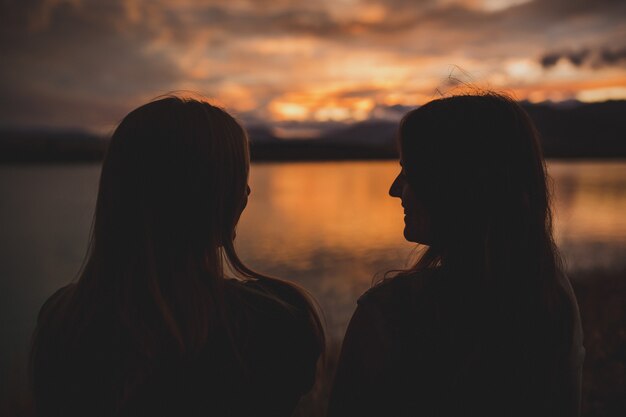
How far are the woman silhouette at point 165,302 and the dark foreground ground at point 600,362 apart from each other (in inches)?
139

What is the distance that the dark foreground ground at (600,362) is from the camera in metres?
5.80

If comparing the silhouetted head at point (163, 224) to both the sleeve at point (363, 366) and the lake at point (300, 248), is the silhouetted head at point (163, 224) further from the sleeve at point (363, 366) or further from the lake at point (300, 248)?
the lake at point (300, 248)

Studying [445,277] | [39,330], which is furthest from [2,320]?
[445,277]

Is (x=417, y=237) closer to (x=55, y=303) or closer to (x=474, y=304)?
(x=474, y=304)

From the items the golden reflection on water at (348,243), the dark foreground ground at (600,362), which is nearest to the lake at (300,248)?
the golden reflection on water at (348,243)

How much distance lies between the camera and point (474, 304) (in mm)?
1783

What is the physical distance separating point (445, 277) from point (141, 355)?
1.13m

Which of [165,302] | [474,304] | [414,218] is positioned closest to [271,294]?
[165,302]

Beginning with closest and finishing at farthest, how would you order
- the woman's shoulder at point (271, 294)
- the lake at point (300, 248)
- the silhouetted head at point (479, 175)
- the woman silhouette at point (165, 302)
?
the woman silhouette at point (165, 302) < the silhouetted head at point (479, 175) < the woman's shoulder at point (271, 294) < the lake at point (300, 248)

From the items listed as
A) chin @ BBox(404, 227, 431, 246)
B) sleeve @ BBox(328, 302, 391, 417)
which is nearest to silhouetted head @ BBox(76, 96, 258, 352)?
sleeve @ BBox(328, 302, 391, 417)

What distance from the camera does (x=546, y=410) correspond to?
1852 millimetres

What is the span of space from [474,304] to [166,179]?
122 cm

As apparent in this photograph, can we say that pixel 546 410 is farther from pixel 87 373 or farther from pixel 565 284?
pixel 87 373

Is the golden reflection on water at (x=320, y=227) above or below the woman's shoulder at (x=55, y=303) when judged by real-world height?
below
